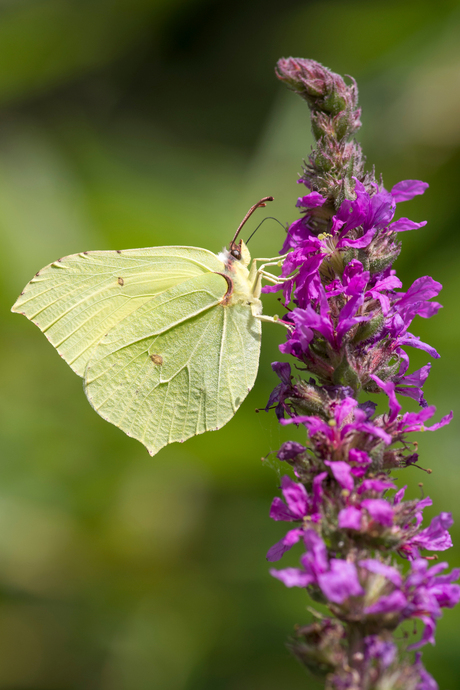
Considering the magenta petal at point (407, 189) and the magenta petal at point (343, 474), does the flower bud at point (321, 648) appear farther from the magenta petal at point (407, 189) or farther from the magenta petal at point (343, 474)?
the magenta petal at point (407, 189)

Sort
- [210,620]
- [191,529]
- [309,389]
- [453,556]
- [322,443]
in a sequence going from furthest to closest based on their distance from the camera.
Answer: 1. [191,529]
2. [210,620]
3. [453,556]
4. [309,389]
5. [322,443]

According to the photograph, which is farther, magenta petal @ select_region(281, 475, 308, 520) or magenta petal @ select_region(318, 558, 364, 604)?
magenta petal @ select_region(281, 475, 308, 520)

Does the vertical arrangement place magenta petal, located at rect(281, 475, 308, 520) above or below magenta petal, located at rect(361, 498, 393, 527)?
below

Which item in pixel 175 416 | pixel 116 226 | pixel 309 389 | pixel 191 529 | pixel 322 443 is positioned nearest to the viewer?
pixel 322 443

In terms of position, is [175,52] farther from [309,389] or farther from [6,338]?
[309,389]

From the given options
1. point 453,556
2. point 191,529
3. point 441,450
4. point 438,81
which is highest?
point 438,81

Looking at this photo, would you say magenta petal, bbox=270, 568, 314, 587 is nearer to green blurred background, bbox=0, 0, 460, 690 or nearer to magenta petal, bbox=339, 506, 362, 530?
magenta petal, bbox=339, 506, 362, 530

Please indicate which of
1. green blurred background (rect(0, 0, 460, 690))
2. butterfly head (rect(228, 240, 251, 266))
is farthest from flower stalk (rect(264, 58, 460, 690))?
green blurred background (rect(0, 0, 460, 690))

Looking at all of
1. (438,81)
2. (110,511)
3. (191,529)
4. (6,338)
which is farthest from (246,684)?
(438,81)
